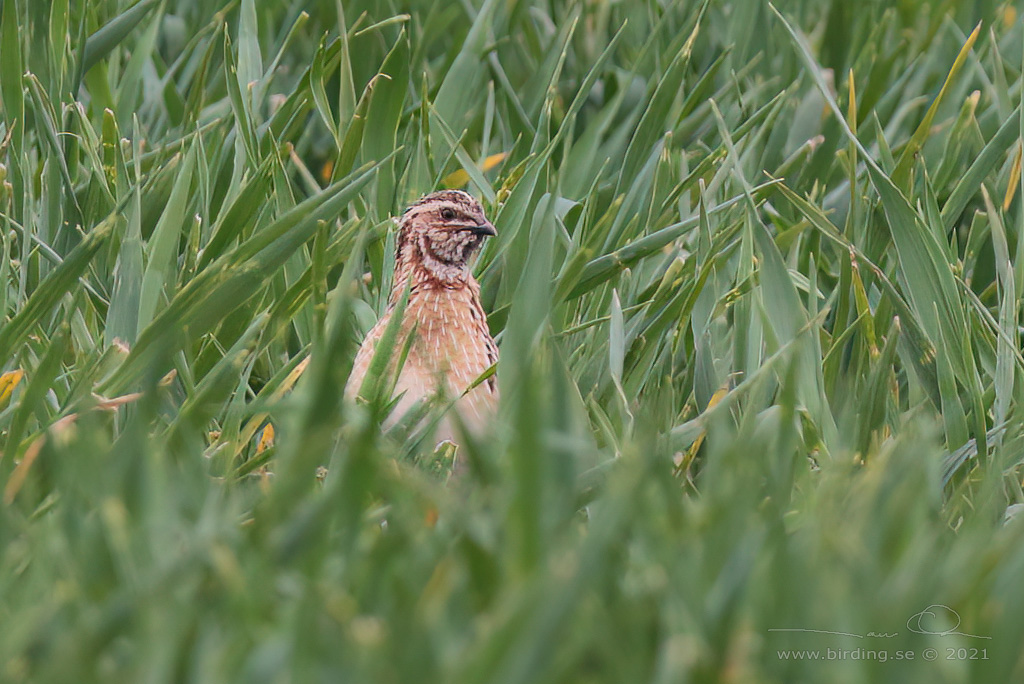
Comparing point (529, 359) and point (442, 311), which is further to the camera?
point (442, 311)

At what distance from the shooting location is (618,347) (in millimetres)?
2426

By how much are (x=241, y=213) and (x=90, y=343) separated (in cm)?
47

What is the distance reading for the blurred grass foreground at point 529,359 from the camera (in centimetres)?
133

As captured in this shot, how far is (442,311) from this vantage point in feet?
8.82

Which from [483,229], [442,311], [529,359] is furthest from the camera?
[483,229]
